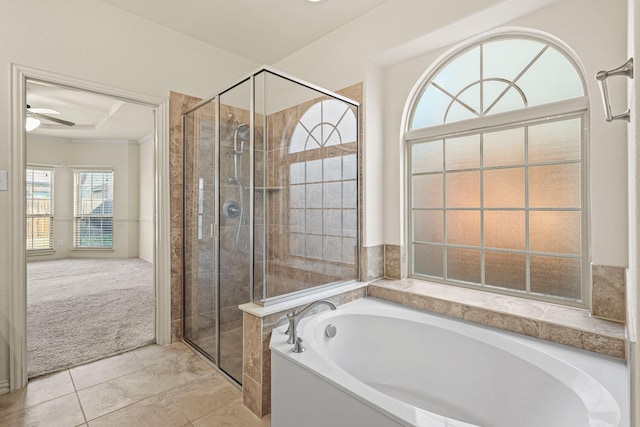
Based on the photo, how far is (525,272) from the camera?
199 cm

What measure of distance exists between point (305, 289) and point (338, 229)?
51cm

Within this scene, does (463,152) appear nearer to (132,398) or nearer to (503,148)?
(503,148)

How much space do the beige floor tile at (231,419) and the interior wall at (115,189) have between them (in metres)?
5.63

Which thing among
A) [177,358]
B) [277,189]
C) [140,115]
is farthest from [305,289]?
[140,115]

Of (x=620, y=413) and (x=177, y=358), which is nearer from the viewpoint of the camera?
(x=620, y=413)

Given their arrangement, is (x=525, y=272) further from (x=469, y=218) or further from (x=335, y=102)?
(x=335, y=102)

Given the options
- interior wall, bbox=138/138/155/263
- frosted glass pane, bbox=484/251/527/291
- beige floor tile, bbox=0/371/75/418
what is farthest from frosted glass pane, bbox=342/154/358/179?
interior wall, bbox=138/138/155/263

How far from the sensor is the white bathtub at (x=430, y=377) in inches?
45.8

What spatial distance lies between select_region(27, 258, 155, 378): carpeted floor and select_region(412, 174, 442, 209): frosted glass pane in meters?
2.49

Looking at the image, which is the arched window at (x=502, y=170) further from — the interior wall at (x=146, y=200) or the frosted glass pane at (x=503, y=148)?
the interior wall at (x=146, y=200)

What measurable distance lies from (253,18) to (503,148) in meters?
2.08

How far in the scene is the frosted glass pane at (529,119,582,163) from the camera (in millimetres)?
1824

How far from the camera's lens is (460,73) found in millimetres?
2242

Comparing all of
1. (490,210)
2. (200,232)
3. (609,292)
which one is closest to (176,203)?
(200,232)
